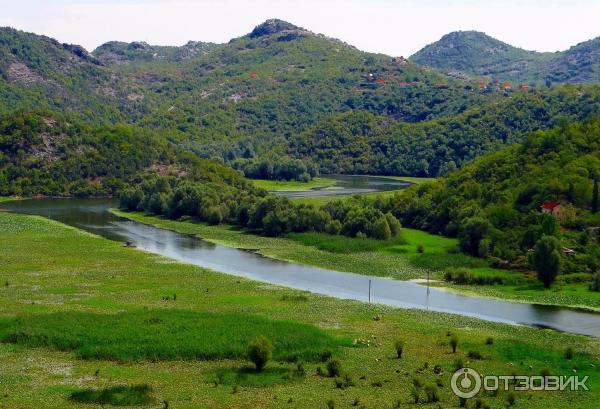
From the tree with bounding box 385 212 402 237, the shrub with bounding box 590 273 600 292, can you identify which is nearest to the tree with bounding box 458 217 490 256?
the tree with bounding box 385 212 402 237

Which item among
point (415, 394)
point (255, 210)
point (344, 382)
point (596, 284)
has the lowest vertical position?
point (344, 382)

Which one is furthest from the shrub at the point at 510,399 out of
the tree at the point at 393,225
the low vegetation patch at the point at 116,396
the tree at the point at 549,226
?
the tree at the point at 393,225

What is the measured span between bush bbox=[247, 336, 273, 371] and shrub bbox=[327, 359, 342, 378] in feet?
14.7

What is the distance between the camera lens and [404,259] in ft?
365

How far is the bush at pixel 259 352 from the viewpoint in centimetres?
5888

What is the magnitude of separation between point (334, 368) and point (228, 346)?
30.9ft

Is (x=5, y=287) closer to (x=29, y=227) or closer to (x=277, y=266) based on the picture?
(x=277, y=266)

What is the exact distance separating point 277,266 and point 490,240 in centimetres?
2845

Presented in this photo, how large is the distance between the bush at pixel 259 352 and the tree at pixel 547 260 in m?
44.2

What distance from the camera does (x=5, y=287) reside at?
86.3 m

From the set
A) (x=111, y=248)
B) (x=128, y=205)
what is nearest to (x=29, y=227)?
(x=111, y=248)

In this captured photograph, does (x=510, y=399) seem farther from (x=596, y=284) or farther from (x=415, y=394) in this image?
(x=596, y=284)

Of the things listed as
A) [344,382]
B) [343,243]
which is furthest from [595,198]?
[344,382]

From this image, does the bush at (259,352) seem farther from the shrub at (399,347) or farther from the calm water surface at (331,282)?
the calm water surface at (331,282)
